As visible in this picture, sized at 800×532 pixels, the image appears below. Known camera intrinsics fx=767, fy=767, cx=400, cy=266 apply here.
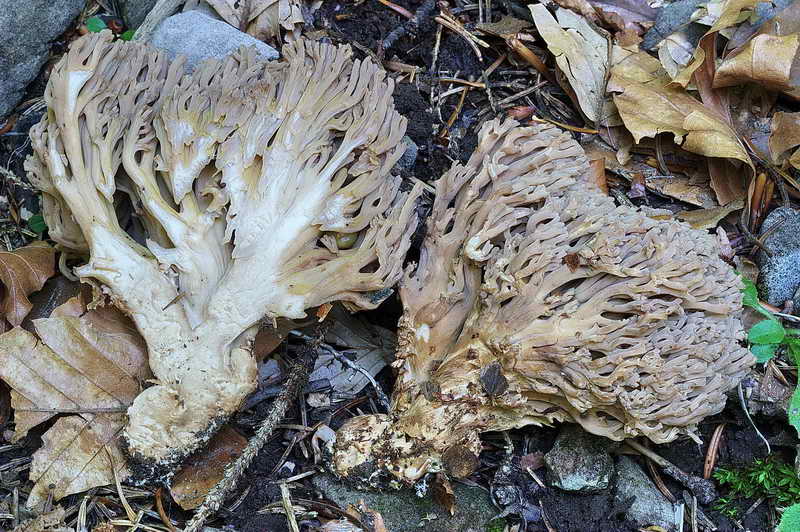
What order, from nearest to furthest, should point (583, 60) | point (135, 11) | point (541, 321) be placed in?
point (541, 321)
point (583, 60)
point (135, 11)

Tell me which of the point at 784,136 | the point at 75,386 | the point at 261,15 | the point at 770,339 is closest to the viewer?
the point at 75,386

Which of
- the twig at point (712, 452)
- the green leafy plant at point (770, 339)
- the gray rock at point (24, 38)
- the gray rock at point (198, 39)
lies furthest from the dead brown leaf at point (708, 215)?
the gray rock at point (24, 38)

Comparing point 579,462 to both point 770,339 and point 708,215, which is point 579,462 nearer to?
point 770,339

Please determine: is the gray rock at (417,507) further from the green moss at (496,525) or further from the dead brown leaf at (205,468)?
the dead brown leaf at (205,468)

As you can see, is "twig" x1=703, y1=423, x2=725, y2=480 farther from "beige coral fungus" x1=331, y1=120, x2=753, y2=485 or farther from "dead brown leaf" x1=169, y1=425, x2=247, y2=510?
"dead brown leaf" x1=169, y1=425, x2=247, y2=510

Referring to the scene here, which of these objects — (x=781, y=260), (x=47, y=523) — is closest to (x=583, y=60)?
(x=781, y=260)

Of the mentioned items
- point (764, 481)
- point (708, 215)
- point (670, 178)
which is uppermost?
point (670, 178)
